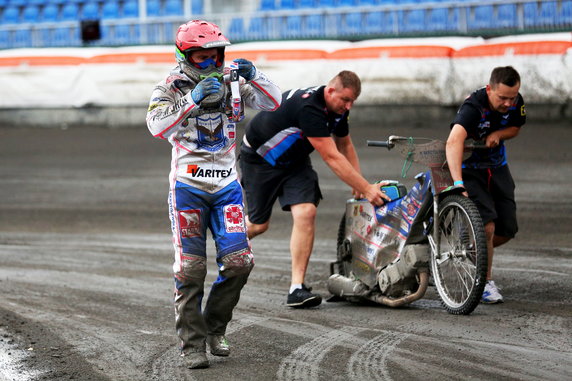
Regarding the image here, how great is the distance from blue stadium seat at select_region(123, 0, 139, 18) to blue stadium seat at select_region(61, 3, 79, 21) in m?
1.62

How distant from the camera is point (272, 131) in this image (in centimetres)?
764

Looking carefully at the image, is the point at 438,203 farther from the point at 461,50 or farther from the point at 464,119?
the point at 461,50

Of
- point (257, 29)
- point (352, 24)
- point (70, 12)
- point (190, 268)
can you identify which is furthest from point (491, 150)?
point (70, 12)

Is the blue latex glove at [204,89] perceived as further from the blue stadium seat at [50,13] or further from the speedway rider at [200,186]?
the blue stadium seat at [50,13]

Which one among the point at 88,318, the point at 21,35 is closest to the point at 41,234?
the point at 88,318

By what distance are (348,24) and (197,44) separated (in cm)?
1437

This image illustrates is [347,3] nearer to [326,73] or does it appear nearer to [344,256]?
[326,73]

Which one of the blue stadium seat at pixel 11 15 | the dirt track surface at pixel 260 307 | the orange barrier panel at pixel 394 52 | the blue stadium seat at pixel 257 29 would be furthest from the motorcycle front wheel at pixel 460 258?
the blue stadium seat at pixel 11 15

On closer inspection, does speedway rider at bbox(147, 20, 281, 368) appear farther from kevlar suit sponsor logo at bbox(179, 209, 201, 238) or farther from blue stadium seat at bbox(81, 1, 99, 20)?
blue stadium seat at bbox(81, 1, 99, 20)

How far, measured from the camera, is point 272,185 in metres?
7.81

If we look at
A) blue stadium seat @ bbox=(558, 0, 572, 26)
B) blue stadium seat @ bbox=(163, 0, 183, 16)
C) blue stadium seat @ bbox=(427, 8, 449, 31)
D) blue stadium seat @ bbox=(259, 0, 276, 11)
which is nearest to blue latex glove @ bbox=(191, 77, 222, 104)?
blue stadium seat @ bbox=(558, 0, 572, 26)

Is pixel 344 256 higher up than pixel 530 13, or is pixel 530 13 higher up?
pixel 530 13

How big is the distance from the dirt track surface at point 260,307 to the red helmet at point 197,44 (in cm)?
162

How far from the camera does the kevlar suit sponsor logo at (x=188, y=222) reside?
5.75 metres
